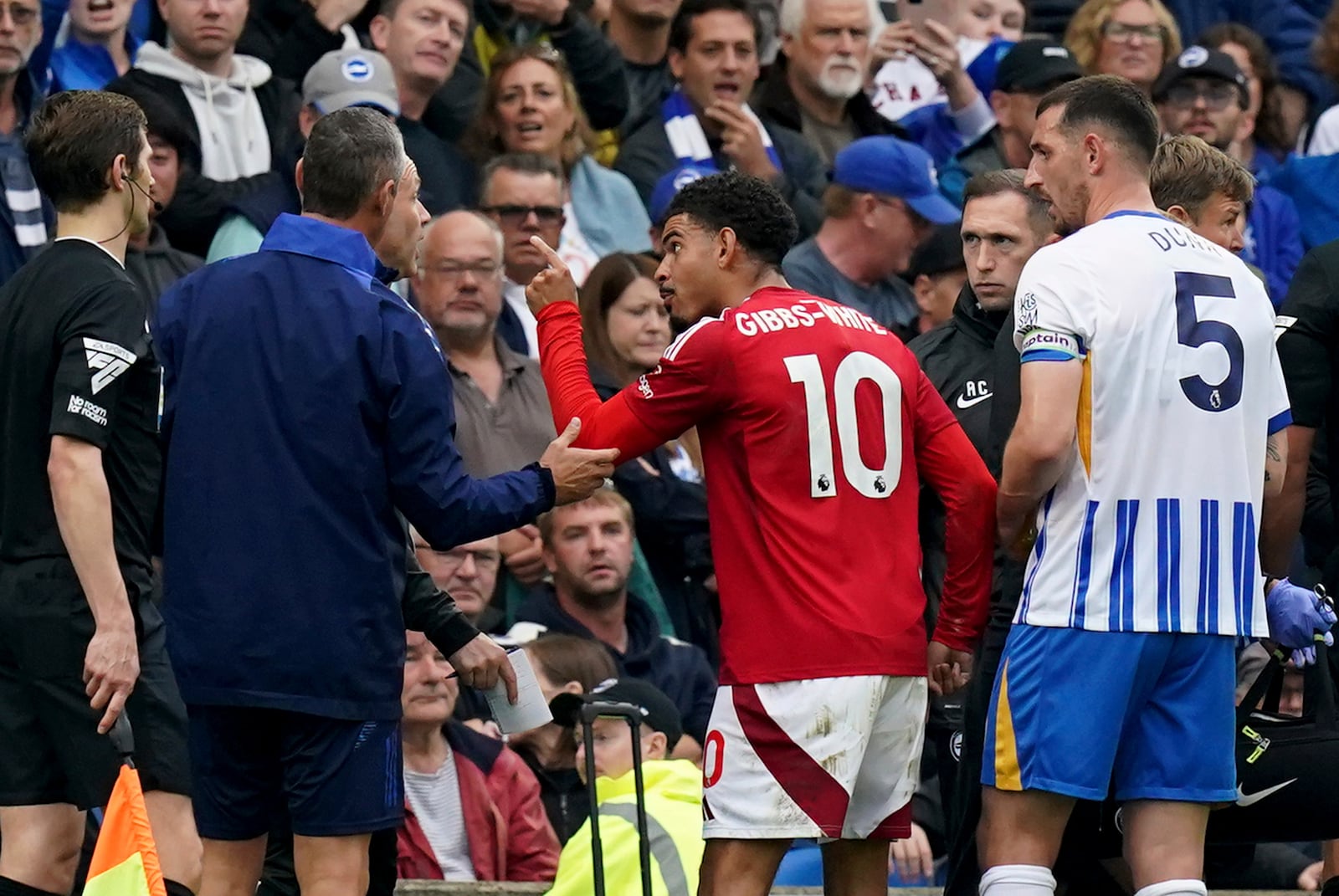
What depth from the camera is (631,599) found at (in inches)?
347

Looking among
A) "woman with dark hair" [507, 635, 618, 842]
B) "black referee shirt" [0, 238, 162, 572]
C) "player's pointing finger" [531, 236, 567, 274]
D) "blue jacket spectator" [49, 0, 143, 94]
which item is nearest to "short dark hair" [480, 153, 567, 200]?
"blue jacket spectator" [49, 0, 143, 94]

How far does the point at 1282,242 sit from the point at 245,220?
5.49 meters

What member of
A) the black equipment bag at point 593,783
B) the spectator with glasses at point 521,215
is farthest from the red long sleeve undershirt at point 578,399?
the spectator with glasses at point 521,215

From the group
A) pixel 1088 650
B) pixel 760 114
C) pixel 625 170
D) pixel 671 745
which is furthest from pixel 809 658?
pixel 760 114

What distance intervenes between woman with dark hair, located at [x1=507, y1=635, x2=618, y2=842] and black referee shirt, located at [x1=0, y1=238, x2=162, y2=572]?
231cm

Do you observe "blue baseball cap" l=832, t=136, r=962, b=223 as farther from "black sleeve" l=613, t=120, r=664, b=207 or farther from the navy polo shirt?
the navy polo shirt

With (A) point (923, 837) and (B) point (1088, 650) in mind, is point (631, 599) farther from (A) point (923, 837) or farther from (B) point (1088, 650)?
(B) point (1088, 650)

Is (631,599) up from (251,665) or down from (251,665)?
down

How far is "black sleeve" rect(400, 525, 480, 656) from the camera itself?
5988mm

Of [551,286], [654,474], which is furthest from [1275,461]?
[654,474]

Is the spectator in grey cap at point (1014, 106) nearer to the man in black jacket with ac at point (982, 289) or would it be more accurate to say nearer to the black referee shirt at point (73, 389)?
the man in black jacket with ac at point (982, 289)

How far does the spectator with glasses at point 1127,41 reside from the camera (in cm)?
1191

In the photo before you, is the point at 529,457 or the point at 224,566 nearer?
the point at 224,566

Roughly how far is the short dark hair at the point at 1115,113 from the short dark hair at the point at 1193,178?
599 mm
